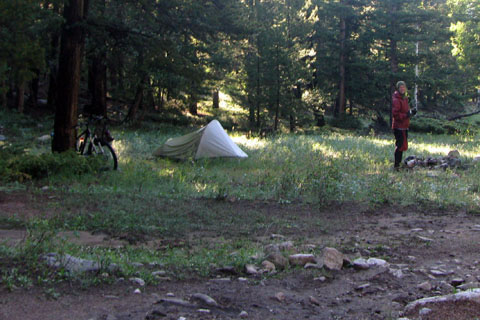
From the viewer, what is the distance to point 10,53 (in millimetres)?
8812

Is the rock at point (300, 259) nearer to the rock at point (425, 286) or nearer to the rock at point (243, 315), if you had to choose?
the rock at point (425, 286)

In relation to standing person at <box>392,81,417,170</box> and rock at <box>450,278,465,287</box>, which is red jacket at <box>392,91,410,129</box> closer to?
standing person at <box>392,81,417,170</box>

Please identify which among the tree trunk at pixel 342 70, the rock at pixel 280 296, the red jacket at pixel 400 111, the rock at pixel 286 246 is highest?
the tree trunk at pixel 342 70

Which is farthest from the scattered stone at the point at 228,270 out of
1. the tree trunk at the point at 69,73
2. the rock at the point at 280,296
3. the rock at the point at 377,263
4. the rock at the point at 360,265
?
the tree trunk at the point at 69,73

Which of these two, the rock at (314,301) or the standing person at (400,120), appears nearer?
the rock at (314,301)

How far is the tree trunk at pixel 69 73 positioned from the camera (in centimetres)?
1160

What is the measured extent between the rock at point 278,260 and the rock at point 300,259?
0.06 meters

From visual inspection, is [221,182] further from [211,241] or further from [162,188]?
[211,241]

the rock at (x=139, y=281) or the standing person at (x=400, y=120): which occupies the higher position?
the standing person at (x=400, y=120)

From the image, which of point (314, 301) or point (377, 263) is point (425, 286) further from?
point (314, 301)

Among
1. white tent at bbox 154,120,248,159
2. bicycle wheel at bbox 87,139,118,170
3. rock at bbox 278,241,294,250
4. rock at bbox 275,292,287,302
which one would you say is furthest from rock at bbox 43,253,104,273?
white tent at bbox 154,120,248,159

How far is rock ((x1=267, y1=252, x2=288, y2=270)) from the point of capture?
16.5ft

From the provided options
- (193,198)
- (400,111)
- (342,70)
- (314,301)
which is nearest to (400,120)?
(400,111)

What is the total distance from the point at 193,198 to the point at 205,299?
5.11 metres
